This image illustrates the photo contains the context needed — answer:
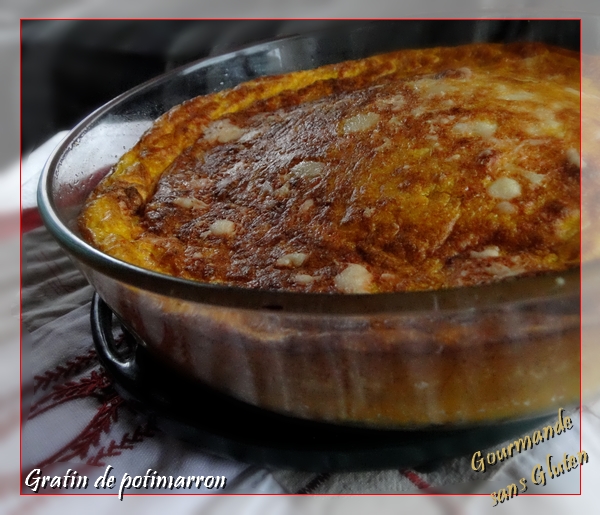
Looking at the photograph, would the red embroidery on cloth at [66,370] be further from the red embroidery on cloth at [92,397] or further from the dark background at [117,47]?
the dark background at [117,47]

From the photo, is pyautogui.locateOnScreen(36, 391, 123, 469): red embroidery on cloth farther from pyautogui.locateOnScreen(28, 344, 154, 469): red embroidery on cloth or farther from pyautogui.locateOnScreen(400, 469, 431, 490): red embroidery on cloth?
pyautogui.locateOnScreen(400, 469, 431, 490): red embroidery on cloth

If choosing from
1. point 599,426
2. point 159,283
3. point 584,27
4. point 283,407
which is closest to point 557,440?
point 599,426

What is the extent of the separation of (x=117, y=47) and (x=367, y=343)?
24.0 inches

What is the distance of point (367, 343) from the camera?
59 centimetres

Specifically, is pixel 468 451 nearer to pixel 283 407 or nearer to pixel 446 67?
pixel 283 407

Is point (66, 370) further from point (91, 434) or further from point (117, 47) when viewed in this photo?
point (117, 47)

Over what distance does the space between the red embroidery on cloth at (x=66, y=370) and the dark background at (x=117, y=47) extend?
0.30 metres

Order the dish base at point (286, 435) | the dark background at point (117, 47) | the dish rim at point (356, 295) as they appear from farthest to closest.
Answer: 1. the dark background at point (117, 47)
2. the dish base at point (286, 435)
3. the dish rim at point (356, 295)

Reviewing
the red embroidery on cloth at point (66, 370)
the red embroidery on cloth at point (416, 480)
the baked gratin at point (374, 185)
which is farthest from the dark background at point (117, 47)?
the red embroidery on cloth at point (416, 480)

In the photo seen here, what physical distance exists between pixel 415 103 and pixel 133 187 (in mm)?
477

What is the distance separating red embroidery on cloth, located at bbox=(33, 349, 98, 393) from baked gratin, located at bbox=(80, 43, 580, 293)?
0.55ft

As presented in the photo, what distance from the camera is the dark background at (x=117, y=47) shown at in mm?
803

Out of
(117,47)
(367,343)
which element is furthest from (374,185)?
(117,47)

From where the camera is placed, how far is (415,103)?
1.00 m
